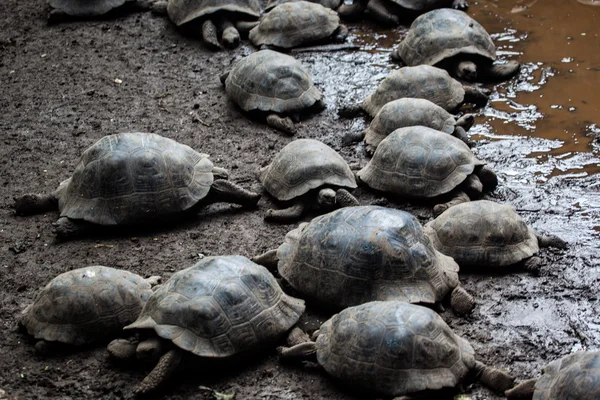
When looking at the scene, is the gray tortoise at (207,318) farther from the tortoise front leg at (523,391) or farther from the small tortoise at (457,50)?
the small tortoise at (457,50)

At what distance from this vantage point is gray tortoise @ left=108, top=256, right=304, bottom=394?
4914mm

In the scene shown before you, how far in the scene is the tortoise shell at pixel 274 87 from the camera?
342 inches

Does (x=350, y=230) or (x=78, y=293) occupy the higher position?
(x=350, y=230)

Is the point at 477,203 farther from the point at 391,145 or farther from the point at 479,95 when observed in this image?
the point at 479,95

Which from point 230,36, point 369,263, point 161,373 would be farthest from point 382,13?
point 161,373

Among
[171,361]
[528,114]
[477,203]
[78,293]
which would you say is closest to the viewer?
[171,361]

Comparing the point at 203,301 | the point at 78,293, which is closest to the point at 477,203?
the point at 203,301

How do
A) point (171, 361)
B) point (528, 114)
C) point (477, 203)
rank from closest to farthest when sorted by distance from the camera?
point (171, 361)
point (477, 203)
point (528, 114)

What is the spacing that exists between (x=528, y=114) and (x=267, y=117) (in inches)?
123

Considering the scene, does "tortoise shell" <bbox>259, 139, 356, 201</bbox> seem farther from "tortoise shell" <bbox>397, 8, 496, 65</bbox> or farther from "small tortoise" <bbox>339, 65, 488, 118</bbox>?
"tortoise shell" <bbox>397, 8, 496, 65</bbox>

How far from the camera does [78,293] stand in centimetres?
530

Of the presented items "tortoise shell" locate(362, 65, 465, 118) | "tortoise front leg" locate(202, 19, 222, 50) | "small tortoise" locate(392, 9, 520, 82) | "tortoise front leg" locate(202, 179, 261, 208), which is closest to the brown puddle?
"small tortoise" locate(392, 9, 520, 82)

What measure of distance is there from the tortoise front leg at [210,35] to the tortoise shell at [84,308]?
598 centimetres

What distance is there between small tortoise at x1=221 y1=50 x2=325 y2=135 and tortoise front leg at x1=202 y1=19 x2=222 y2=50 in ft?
6.42
